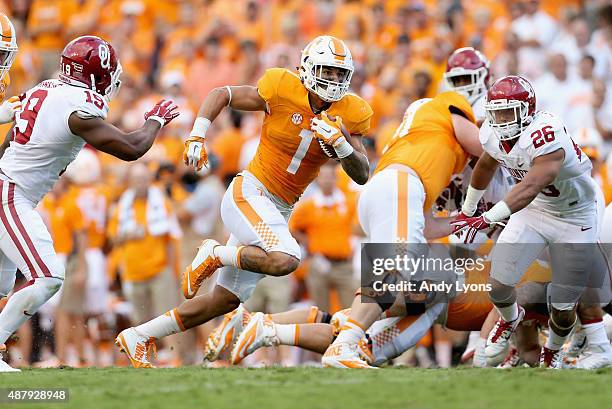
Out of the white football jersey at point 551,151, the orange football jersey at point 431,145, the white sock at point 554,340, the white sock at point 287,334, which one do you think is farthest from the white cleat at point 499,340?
the white sock at point 287,334

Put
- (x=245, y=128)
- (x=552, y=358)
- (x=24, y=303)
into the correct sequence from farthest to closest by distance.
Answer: (x=245, y=128)
(x=552, y=358)
(x=24, y=303)

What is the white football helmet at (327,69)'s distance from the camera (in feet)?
24.3

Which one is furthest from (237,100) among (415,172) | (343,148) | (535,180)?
(535,180)

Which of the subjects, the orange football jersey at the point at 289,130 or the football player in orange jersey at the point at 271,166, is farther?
the orange football jersey at the point at 289,130

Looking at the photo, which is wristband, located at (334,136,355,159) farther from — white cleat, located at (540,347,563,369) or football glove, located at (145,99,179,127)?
white cleat, located at (540,347,563,369)

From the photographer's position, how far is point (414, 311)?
8.04 m

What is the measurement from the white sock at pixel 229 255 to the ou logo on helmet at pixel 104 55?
133cm

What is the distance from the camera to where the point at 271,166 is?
765 centimetres

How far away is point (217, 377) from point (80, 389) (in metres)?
0.79

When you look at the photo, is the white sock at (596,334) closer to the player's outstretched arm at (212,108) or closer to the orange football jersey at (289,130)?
the orange football jersey at (289,130)

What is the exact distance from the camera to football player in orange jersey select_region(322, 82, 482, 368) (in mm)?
7887

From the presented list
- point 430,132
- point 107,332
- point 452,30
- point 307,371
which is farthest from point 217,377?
point 452,30

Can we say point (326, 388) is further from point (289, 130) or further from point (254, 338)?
point (289, 130)

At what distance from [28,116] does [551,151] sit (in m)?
3.14
